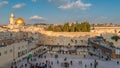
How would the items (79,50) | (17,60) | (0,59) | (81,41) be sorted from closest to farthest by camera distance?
1. (0,59)
2. (17,60)
3. (79,50)
4. (81,41)

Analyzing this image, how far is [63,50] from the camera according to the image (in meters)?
42.7

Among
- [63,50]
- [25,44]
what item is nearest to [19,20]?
[63,50]

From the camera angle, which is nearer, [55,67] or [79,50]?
[55,67]

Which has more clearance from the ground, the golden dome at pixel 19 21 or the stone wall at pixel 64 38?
the golden dome at pixel 19 21

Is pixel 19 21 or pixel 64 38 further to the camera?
pixel 19 21

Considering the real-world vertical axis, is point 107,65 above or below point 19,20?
below

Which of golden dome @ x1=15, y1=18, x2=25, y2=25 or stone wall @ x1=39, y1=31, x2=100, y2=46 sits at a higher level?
golden dome @ x1=15, y1=18, x2=25, y2=25

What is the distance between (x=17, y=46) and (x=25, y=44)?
11.6 ft

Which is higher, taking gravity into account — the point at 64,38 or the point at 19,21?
the point at 19,21

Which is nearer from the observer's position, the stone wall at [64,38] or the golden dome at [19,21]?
the stone wall at [64,38]

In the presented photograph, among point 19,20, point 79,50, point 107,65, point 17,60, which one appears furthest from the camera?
point 19,20

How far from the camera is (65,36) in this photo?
1987 inches

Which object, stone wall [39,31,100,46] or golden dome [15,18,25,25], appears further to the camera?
golden dome [15,18,25,25]

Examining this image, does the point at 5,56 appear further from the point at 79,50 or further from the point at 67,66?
the point at 79,50
